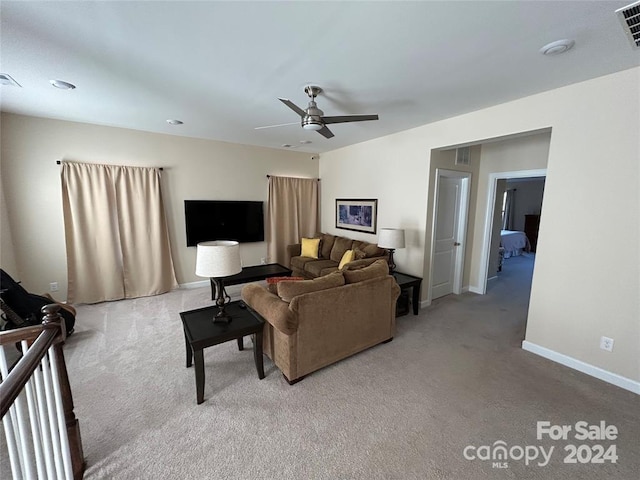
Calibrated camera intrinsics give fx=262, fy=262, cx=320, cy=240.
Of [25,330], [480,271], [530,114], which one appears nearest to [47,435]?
[25,330]

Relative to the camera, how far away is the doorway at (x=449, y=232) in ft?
13.4

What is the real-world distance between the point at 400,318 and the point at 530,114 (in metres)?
2.83

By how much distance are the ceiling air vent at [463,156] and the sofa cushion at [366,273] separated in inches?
93.4

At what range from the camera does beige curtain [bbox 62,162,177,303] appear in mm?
3896

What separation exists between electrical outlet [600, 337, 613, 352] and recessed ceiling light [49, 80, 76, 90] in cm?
569

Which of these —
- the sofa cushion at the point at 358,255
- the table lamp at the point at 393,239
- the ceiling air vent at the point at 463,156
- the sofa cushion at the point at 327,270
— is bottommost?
the sofa cushion at the point at 327,270

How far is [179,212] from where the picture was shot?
471 cm

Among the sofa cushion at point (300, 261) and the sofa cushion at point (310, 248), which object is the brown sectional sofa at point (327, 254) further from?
the sofa cushion at point (310, 248)

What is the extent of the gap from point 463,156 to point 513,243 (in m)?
4.91

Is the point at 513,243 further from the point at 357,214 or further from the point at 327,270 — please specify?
the point at 327,270

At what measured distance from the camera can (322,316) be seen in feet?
7.89

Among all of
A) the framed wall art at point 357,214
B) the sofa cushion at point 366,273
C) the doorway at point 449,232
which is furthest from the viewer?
the framed wall art at point 357,214

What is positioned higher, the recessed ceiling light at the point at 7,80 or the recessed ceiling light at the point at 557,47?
the recessed ceiling light at the point at 7,80

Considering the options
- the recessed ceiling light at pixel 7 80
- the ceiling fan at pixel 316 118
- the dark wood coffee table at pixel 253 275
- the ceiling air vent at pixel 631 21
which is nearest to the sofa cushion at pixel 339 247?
the dark wood coffee table at pixel 253 275
